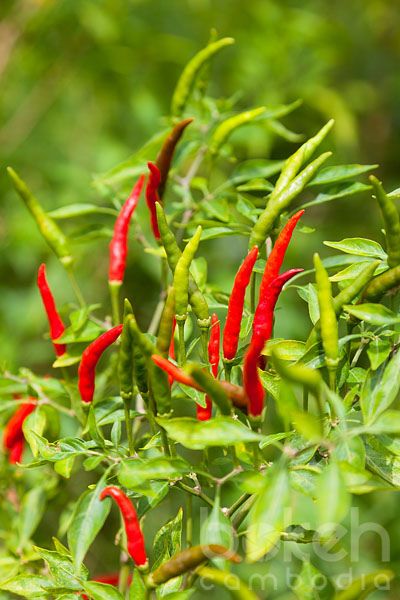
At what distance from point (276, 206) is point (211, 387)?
0.98ft

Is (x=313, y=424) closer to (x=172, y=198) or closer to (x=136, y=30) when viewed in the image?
(x=172, y=198)

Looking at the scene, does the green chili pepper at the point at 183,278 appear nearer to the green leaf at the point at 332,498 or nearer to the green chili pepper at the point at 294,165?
the green chili pepper at the point at 294,165

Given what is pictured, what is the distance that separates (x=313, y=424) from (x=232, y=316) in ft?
0.72

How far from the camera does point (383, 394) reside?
741mm

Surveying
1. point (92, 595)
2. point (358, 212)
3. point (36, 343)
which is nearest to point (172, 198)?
point (36, 343)

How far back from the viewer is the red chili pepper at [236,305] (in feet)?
2.74

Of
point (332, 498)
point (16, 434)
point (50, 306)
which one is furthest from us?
point (16, 434)

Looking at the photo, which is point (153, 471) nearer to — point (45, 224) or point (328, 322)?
point (328, 322)

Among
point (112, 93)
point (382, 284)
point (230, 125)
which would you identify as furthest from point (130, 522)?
point (112, 93)

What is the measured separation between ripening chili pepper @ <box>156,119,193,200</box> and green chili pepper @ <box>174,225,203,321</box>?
25 centimetres

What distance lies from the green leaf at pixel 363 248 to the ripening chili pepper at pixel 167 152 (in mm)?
311

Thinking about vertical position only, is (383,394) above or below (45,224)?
below

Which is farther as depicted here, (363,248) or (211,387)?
(363,248)

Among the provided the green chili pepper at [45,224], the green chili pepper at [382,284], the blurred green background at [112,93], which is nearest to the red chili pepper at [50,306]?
the green chili pepper at [45,224]
